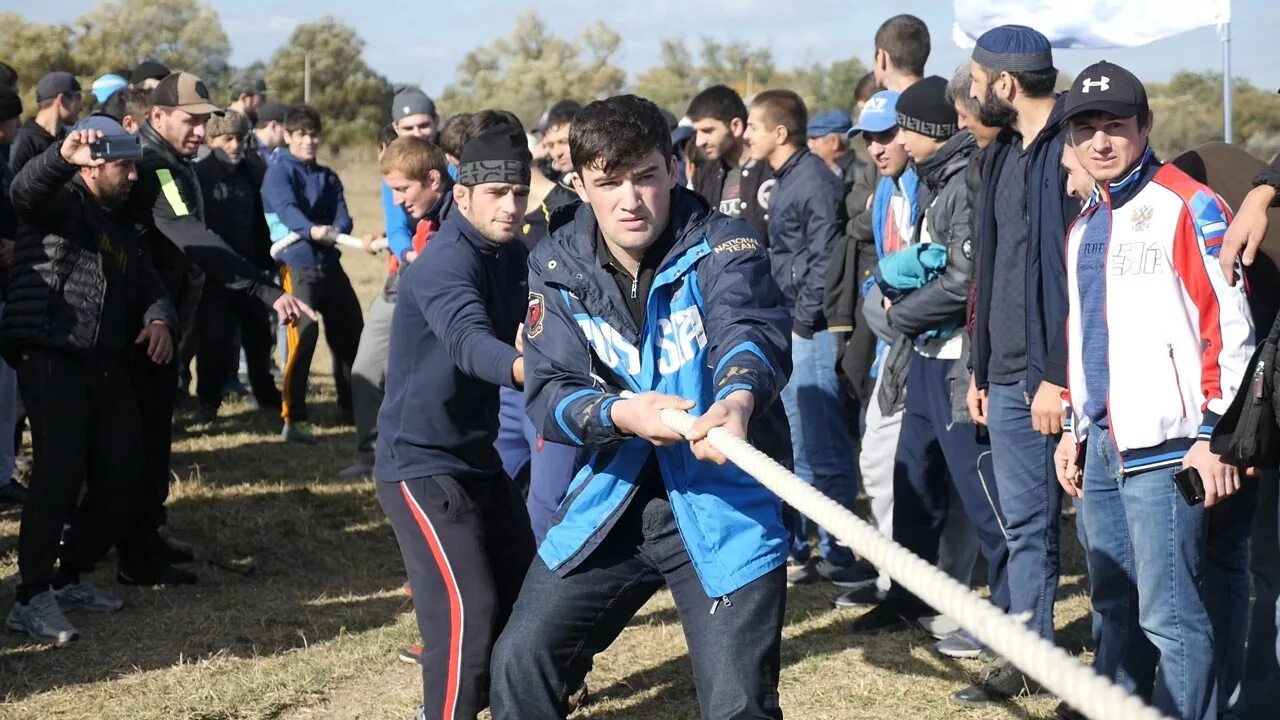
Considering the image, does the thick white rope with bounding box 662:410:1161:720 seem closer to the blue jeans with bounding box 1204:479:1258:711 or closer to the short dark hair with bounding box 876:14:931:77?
the blue jeans with bounding box 1204:479:1258:711

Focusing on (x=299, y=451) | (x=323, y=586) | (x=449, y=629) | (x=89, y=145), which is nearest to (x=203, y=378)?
(x=299, y=451)

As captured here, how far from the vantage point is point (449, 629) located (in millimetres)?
4090

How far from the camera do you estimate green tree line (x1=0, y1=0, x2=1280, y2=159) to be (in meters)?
35.0

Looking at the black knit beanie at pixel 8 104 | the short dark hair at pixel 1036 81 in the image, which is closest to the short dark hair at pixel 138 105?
the black knit beanie at pixel 8 104

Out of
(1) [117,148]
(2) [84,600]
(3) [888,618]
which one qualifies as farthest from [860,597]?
(1) [117,148]

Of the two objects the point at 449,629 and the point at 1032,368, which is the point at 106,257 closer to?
the point at 449,629

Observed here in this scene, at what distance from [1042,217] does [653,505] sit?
1.79 metres

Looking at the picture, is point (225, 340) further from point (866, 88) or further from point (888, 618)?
point (888, 618)

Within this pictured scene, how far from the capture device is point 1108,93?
145 inches

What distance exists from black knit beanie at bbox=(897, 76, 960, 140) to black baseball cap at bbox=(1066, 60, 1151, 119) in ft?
5.05

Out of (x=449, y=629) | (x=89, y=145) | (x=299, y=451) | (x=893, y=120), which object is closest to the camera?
(x=449, y=629)

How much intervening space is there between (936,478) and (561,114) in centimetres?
324

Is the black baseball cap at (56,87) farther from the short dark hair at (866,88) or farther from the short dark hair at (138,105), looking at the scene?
the short dark hair at (866,88)

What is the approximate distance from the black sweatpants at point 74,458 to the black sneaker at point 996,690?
12.2ft
